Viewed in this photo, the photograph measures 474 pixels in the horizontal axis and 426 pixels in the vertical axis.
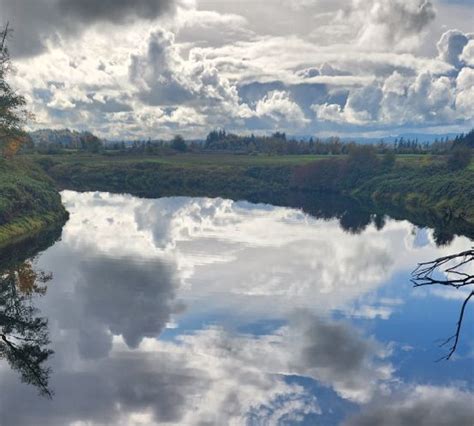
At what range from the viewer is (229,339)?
38500 mm

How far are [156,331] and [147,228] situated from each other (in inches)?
2093

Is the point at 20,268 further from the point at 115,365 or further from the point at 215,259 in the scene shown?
the point at 115,365

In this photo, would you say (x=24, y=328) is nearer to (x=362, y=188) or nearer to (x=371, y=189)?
(x=371, y=189)

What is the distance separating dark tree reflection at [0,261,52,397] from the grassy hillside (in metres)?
15.0

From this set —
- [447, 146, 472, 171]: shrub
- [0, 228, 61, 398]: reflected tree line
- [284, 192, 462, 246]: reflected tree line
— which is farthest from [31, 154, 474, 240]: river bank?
[0, 228, 61, 398]: reflected tree line

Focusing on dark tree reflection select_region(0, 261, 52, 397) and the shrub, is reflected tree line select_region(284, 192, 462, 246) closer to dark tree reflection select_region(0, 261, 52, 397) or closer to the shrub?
the shrub

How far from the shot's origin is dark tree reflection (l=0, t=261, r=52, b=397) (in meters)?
32.2

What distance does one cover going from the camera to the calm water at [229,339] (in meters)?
28.6

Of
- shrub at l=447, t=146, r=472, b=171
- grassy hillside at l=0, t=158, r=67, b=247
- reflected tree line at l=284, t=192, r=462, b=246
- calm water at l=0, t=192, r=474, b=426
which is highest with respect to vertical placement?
shrub at l=447, t=146, r=472, b=171

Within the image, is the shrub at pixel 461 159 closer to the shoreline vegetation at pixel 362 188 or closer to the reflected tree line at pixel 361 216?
the shoreline vegetation at pixel 362 188

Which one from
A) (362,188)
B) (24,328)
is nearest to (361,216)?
(362,188)

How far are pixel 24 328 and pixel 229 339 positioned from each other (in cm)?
1510

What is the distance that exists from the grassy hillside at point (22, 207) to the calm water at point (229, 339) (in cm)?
644

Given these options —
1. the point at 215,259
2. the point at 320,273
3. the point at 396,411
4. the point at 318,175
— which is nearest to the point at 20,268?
the point at 215,259
